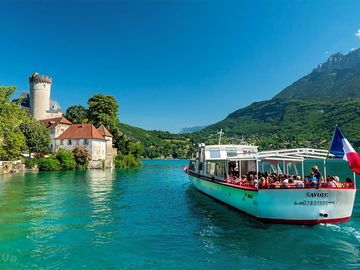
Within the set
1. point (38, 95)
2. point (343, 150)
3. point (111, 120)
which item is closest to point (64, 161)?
point (111, 120)

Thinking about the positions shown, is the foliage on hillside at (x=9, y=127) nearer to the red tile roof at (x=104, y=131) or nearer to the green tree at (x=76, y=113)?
the red tile roof at (x=104, y=131)

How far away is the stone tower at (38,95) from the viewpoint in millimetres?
99875

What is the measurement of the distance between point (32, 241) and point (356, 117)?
207 metres

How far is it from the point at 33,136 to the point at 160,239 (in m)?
61.5

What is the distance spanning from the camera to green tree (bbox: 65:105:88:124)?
99537 millimetres

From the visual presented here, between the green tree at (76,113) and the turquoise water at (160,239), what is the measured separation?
75.6 metres

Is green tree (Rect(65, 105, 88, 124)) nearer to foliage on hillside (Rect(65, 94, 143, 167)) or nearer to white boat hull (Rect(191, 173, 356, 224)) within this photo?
foliage on hillside (Rect(65, 94, 143, 167))

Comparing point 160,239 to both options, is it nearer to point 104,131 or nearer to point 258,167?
point 258,167

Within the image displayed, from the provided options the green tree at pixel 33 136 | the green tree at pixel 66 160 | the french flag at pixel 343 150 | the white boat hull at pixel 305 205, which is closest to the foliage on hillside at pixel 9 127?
the green tree at pixel 33 136

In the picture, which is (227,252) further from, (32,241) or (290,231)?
(32,241)

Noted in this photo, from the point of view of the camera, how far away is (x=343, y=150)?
1752cm

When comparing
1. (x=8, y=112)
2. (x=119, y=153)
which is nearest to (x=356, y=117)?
(x=119, y=153)

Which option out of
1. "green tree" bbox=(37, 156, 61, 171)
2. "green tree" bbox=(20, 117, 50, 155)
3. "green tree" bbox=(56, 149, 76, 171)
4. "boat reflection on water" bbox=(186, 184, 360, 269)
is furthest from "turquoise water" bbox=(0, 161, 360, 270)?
"green tree" bbox=(20, 117, 50, 155)

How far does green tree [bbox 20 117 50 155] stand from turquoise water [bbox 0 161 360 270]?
48.3m
